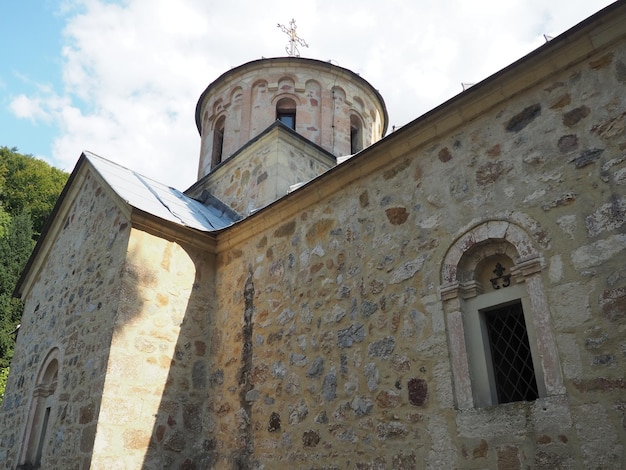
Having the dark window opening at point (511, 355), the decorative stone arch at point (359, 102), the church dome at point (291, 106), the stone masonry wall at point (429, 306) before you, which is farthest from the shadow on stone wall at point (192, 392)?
the decorative stone arch at point (359, 102)

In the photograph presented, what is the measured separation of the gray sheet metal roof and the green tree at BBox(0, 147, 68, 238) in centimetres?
1696

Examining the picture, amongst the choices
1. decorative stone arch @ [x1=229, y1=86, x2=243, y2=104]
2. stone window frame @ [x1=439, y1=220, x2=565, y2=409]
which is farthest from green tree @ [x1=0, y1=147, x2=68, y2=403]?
stone window frame @ [x1=439, y1=220, x2=565, y2=409]

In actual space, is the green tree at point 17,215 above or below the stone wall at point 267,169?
→ above

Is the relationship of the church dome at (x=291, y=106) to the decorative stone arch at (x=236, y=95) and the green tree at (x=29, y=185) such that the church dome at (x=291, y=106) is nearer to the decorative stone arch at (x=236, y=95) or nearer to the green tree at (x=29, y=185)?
the decorative stone arch at (x=236, y=95)

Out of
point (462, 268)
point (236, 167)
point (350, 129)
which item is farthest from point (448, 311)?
point (350, 129)

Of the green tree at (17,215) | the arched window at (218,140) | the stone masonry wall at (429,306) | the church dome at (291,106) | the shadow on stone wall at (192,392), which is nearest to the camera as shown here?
the stone masonry wall at (429,306)

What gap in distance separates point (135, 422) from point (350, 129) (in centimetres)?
698

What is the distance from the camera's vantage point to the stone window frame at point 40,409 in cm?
675

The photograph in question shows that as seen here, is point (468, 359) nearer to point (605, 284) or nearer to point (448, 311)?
point (448, 311)

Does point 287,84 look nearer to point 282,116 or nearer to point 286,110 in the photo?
point 286,110

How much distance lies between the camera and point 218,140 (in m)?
11.1

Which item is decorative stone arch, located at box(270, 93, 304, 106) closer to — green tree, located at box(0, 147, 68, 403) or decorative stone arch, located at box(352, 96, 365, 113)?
decorative stone arch, located at box(352, 96, 365, 113)

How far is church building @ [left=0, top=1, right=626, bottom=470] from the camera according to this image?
11.8 ft

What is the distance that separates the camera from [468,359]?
4.00 metres
